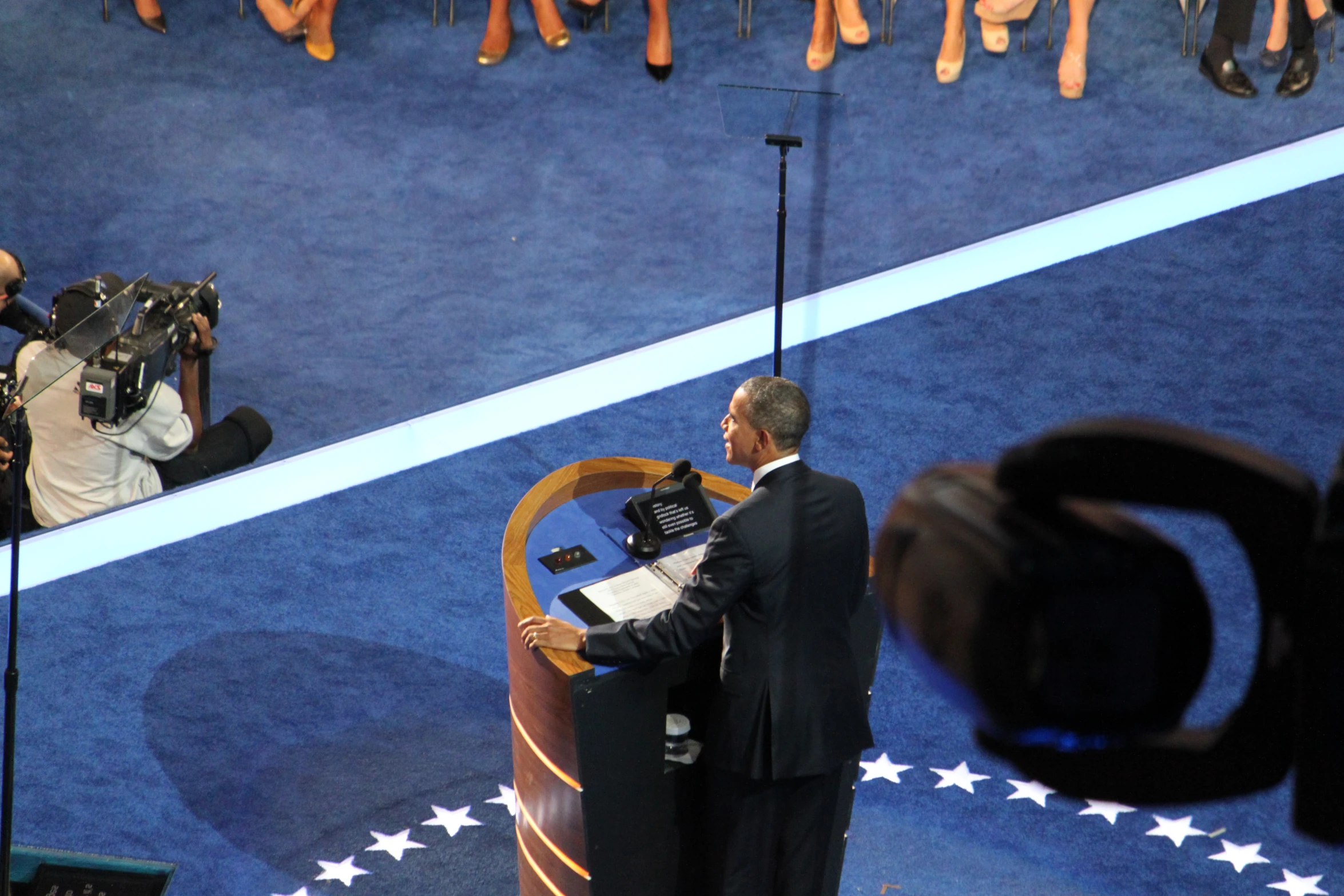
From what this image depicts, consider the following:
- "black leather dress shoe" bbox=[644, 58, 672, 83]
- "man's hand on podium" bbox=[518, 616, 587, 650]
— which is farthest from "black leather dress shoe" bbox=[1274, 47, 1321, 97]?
"man's hand on podium" bbox=[518, 616, 587, 650]

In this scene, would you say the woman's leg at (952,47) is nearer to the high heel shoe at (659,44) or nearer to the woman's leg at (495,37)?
the high heel shoe at (659,44)

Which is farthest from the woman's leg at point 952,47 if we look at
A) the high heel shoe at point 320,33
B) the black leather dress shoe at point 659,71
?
the high heel shoe at point 320,33

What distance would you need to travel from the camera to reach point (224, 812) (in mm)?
4039

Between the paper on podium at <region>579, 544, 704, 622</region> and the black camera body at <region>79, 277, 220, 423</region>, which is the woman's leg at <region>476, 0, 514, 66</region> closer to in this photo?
the black camera body at <region>79, 277, 220, 423</region>

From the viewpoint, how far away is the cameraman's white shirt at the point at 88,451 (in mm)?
4492

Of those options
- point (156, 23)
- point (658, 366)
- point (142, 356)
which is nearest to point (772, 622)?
point (142, 356)

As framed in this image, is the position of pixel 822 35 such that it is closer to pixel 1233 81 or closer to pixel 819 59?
pixel 819 59

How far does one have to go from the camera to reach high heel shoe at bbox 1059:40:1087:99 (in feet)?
22.8

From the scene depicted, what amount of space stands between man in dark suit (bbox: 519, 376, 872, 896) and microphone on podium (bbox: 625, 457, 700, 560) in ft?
1.10

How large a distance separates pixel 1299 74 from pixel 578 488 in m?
4.85

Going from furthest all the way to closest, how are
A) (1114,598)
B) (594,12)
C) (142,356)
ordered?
(594,12), (142,356), (1114,598)

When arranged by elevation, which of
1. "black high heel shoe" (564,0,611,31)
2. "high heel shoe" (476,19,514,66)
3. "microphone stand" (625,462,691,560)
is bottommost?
"microphone stand" (625,462,691,560)

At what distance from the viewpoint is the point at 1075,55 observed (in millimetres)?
6949

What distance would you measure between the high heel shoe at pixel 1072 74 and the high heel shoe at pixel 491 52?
101 inches
